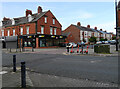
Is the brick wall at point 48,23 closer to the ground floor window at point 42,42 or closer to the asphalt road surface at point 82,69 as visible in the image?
the ground floor window at point 42,42

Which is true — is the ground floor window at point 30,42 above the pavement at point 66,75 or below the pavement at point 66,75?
above

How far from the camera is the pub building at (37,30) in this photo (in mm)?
31188

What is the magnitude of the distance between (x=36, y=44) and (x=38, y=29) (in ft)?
13.5

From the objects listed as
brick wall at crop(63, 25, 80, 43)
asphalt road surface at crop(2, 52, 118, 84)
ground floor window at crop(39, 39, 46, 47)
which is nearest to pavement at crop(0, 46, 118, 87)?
asphalt road surface at crop(2, 52, 118, 84)

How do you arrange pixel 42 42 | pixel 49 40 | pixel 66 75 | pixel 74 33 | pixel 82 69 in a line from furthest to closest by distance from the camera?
pixel 74 33 < pixel 49 40 < pixel 42 42 < pixel 82 69 < pixel 66 75

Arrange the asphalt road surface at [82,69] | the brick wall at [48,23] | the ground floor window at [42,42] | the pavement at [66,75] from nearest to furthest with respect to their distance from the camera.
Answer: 1. the pavement at [66,75]
2. the asphalt road surface at [82,69]
3. the ground floor window at [42,42]
4. the brick wall at [48,23]

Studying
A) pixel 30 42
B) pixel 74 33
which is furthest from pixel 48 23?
pixel 74 33

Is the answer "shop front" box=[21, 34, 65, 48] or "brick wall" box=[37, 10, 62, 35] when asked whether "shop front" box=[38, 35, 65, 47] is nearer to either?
"shop front" box=[21, 34, 65, 48]

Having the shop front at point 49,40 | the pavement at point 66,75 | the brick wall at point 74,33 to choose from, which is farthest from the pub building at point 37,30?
the pavement at point 66,75

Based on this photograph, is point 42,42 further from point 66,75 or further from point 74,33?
point 66,75

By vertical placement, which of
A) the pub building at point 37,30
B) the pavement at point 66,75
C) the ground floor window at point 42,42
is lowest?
the pavement at point 66,75

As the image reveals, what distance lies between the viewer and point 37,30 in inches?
1226

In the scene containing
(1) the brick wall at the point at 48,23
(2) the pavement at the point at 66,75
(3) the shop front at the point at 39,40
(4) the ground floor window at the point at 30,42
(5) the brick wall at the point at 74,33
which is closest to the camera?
(2) the pavement at the point at 66,75

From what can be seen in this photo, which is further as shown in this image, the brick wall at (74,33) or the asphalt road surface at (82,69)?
the brick wall at (74,33)
